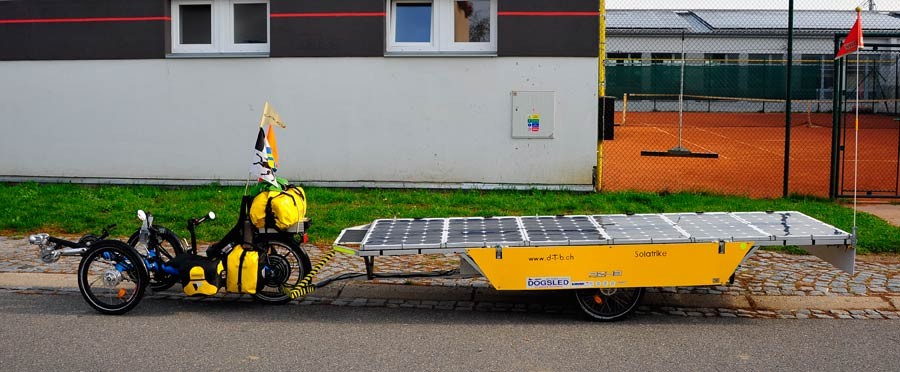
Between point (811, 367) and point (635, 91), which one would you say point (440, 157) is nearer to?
point (811, 367)

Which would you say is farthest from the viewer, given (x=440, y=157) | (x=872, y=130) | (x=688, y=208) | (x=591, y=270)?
(x=872, y=130)

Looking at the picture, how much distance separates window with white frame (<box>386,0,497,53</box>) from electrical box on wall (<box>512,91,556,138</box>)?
2.98 feet

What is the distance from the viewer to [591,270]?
23.4 feet

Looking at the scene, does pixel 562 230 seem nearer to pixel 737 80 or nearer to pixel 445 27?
pixel 445 27

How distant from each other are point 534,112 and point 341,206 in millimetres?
3085

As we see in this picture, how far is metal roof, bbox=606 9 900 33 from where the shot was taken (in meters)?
35.1

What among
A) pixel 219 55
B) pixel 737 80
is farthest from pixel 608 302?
pixel 737 80

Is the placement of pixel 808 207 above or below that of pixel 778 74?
below

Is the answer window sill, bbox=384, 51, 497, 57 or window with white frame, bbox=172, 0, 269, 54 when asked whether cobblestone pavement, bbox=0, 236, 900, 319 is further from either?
window with white frame, bbox=172, 0, 269, 54

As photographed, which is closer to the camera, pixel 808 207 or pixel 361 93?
pixel 808 207

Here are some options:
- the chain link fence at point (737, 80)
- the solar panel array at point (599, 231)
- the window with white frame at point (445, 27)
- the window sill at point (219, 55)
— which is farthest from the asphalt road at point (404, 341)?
the chain link fence at point (737, 80)

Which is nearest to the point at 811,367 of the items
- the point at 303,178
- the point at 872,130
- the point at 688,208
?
the point at 688,208

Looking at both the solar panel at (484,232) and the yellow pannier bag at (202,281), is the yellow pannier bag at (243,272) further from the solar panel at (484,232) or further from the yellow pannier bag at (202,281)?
the solar panel at (484,232)

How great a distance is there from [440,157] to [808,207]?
5.02m
